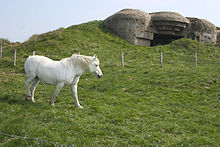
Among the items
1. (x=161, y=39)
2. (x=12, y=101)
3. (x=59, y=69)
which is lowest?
(x=12, y=101)

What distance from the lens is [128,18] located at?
35969 millimetres

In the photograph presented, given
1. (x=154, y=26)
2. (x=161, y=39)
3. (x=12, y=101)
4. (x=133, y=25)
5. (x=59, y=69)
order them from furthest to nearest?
1. (x=161, y=39)
2. (x=154, y=26)
3. (x=133, y=25)
4. (x=12, y=101)
5. (x=59, y=69)

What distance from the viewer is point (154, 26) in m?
38.5

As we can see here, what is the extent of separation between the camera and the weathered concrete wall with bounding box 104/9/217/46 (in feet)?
119

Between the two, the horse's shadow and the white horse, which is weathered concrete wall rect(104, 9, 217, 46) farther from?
the horse's shadow

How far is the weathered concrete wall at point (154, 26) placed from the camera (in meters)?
36.4

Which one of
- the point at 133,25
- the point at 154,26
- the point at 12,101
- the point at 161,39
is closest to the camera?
the point at 12,101

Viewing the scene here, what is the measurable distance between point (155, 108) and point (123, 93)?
319cm

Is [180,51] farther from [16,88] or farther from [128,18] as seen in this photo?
[16,88]

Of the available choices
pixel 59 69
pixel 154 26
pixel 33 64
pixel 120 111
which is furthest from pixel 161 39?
pixel 33 64

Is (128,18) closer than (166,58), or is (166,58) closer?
(166,58)

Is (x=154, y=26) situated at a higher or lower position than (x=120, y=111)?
higher

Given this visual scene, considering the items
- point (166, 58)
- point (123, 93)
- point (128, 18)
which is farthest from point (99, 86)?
point (128, 18)

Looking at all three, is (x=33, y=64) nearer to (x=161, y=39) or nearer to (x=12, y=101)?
(x=12, y=101)
